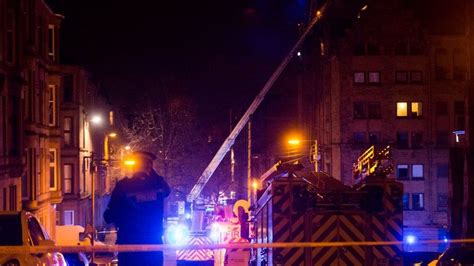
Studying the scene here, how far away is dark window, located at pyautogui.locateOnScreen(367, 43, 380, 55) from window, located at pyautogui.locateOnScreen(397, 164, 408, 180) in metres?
8.18

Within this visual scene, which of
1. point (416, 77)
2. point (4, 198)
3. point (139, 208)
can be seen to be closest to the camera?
point (139, 208)

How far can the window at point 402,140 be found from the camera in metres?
47.4

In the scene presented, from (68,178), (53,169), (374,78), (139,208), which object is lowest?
(68,178)

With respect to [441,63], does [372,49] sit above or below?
above

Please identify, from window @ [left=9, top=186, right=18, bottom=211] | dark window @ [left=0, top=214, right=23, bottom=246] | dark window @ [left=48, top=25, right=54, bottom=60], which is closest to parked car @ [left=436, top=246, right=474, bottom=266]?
dark window @ [left=0, top=214, right=23, bottom=246]

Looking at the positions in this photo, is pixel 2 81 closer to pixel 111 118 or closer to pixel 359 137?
pixel 359 137

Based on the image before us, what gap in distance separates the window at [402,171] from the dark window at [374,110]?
383 cm

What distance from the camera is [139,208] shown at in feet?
26.2

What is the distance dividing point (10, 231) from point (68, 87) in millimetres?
34066

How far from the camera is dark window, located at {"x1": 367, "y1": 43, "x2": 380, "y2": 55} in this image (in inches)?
1868

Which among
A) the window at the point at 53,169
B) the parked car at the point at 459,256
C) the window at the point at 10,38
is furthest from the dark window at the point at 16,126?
the parked car at the point at 459,256

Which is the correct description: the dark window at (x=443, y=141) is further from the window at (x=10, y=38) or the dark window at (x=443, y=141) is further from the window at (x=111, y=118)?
the window at (x=10, y=38)

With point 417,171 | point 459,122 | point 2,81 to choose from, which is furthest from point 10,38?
point 459,122

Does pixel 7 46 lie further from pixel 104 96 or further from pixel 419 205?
pixel 104 96
